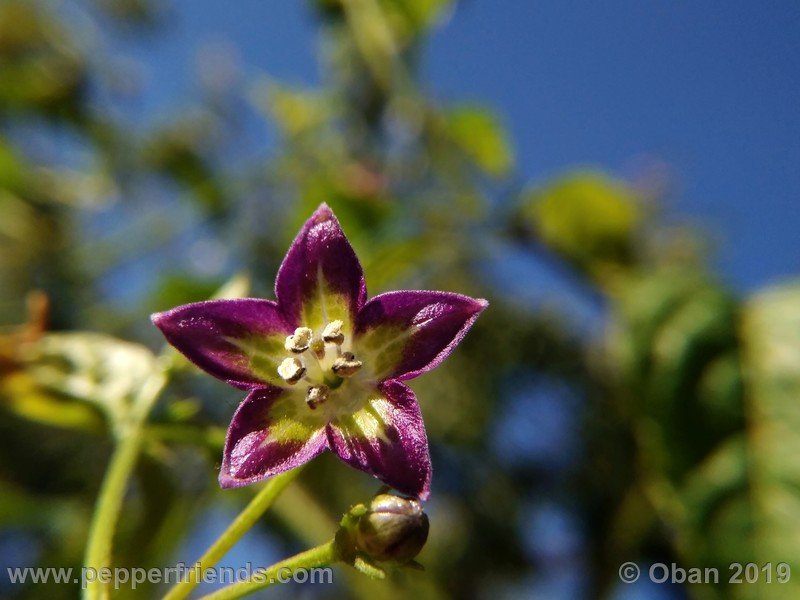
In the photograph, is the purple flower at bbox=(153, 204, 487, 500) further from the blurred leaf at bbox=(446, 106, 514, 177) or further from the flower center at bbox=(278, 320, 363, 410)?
the blurred leaf at bbox=(446, 106, 514, 177)

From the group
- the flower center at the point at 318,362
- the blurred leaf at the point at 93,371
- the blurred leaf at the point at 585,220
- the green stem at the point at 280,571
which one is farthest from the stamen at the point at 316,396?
the blurred leaf at the point at 585,220

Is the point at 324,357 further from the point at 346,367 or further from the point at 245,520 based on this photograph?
the point at 245,520

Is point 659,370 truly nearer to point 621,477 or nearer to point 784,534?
point 784,534

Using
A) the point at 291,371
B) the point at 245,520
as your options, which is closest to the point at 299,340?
the point at 291,371

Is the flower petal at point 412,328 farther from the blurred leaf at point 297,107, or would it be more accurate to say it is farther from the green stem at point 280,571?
the blurred leaf at point 297,107

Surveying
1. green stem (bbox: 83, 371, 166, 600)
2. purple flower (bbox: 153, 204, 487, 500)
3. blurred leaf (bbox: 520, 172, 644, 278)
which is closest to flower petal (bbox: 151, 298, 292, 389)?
purple flower (bbox: 153, 204, 487, 500)

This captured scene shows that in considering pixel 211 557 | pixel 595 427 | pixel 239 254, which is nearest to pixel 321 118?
pixel 239 254
